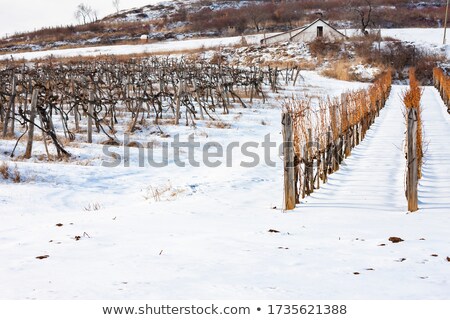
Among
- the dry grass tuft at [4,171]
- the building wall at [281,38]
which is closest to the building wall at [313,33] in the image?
the building wall at [281,38]

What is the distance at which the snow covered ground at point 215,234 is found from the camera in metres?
3.76

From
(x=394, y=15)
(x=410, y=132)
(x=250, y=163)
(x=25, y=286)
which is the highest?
(x=394, y=15)

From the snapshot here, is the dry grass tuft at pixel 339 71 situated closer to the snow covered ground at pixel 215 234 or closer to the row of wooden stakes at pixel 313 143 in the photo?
the row of wooden stakes at pixel 313 143

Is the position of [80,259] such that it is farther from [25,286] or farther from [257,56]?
[257,56]

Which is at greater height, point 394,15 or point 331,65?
point 394,15

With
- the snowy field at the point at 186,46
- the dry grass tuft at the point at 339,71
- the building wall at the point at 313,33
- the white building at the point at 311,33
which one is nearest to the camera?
the dry grass tuft at the point at 339,71

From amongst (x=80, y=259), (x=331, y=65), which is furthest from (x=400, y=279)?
(x=331, y=65)

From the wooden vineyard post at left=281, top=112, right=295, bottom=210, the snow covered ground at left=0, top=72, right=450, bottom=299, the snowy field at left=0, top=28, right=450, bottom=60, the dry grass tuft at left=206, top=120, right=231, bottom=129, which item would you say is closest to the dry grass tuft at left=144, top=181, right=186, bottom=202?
the snow covered ground at left=0, top=72, right=450, bottom=299

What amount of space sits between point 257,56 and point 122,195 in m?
34.5

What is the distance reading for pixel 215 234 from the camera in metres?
5.44

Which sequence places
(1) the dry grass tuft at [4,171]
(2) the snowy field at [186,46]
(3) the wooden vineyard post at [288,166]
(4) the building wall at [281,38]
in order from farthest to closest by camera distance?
(4) the building wall at [281,38]
(2) the snowy field at [186,46]
(1) the dry grass tuft at [4,171]
(3) the wooden vineyard post at [288,166]

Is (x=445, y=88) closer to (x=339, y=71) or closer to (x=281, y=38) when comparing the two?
(x=339, y=71)

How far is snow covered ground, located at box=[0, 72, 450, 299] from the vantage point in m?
3.76

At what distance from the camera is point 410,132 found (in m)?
6.52
